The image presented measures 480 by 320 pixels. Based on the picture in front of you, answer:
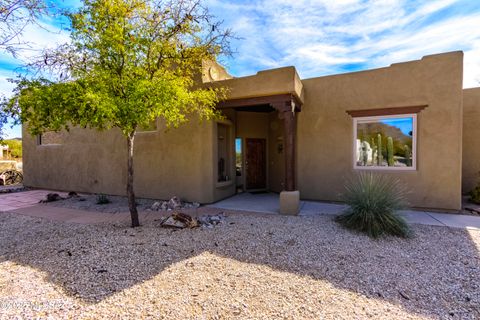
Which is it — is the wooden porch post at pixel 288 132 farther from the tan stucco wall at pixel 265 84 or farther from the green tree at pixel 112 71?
the green tree at pixel 112 71

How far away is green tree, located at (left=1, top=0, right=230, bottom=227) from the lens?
4582 millimetres

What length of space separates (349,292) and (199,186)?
238 inches

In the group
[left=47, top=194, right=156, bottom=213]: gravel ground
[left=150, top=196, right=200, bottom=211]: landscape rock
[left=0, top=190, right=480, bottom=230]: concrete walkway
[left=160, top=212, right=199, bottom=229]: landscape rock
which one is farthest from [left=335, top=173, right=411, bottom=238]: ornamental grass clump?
[left=47, top=194, right=156, bottom=213]: gravel ground

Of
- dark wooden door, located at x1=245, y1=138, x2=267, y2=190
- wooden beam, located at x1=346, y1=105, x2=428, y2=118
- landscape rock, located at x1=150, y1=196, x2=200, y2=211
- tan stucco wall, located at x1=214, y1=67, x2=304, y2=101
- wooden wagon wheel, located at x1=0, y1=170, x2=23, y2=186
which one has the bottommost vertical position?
landscape rock, located at x1=150, y1=196, x2=200, y2=211

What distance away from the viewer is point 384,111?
7.71 metres

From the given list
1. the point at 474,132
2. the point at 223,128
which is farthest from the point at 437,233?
the point at 223,128

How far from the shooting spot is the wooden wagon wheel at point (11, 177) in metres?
14.4

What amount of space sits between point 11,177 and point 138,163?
11714 millimetres

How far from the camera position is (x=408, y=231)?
17.3 feet

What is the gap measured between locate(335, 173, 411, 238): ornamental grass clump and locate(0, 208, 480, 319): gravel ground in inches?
12.1

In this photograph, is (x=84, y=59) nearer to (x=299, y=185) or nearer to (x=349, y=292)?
(x=349, y=292)

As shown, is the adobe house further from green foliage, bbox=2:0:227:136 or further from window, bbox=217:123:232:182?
green foliage, bbox=2:0:227:136

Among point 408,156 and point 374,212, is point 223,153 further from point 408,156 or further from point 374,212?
point 408,156

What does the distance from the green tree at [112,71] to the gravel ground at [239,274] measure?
2.06 meters
